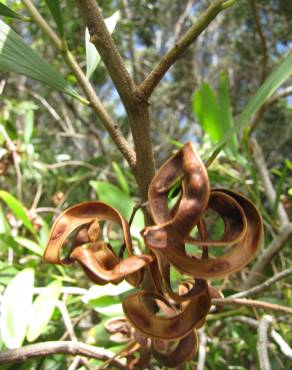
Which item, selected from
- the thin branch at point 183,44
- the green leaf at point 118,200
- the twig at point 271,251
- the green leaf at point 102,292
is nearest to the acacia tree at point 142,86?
the thin branch at point 183,44

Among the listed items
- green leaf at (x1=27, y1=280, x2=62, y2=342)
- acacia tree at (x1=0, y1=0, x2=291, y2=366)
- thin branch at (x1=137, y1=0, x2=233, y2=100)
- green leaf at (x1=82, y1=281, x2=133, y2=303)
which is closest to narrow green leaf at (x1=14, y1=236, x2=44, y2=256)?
green leaf at (x1=27, y1=280, x2=62, y2=342)

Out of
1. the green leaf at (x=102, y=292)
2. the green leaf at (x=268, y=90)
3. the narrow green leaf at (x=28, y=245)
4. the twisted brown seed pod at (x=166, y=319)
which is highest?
the green leaf at (x=268, y=90)

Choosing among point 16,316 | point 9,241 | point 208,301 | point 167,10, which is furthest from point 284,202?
point 167,10

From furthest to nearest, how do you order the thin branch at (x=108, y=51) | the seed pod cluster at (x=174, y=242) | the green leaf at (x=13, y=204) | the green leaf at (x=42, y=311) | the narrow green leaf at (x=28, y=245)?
the narrow green leaf at (x=28, y=245)
the green leaf at (x=13, y=204)
the green leaf at (x=42, y=311)
the thin branch at (x=108, y=51)
the seed pod cluster at (x=174, y=242)

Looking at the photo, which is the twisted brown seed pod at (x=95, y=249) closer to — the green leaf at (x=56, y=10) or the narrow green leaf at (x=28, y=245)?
the green leaf at (x=56, y=10)

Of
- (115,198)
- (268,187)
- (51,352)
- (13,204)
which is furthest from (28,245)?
(268,187)

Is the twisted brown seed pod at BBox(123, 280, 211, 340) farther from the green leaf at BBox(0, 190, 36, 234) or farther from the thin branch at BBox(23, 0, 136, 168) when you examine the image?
the green leaf at BBox(0, 190, 36, 234)
